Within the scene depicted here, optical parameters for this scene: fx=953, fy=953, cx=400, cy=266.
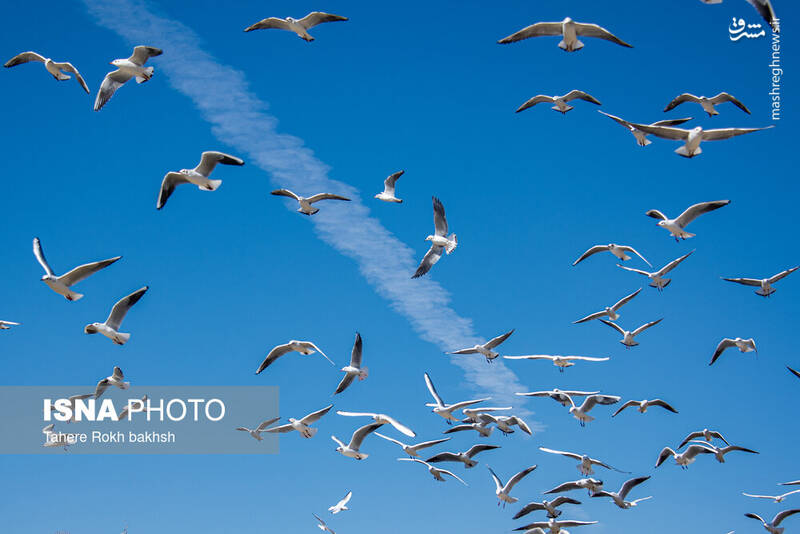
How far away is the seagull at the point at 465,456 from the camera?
98.5ft

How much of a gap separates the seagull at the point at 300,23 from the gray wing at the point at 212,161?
13.1 ft

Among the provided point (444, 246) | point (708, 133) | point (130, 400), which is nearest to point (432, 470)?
point (444, 246)

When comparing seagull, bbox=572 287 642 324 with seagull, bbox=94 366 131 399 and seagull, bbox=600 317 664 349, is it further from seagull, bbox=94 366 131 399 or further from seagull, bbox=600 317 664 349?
seagull, bbox=94 366 131 399

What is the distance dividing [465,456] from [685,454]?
7.36 metres

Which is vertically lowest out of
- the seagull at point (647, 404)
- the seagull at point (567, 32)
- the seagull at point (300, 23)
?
the seagull at point (647, 404)

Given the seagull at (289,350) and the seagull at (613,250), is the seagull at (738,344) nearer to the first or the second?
the seagull at (613,250)

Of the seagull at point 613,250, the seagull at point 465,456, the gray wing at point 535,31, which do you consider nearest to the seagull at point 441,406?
the seagull at point 465,456

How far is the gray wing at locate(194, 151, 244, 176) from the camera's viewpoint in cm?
2416

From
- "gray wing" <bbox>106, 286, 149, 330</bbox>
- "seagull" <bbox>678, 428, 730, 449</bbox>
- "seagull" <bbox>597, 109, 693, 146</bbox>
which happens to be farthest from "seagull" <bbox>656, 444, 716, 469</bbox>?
"gray wing" <bbox>106, 286, 149, 330</bbox>

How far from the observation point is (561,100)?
2750 centimetres

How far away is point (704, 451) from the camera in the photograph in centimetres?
3111

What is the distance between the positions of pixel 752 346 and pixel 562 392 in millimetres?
6606

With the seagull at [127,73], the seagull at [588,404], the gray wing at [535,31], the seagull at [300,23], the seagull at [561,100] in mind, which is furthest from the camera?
the seagull at [588,404]

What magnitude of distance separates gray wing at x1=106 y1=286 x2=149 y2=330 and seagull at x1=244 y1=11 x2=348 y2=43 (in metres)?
7.71
